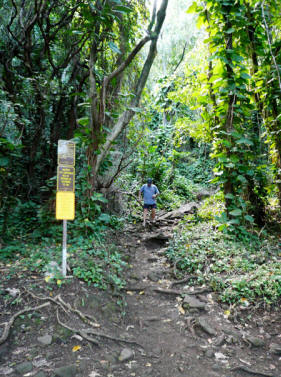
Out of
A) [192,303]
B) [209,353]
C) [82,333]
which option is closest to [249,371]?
[209,353]

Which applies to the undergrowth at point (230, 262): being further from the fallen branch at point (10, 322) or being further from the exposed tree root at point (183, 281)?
the fallen branch at point (10, 322)

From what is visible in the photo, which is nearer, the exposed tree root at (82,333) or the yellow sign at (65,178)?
the exposed tree root at (82,333)

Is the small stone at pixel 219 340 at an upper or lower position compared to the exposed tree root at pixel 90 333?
lower

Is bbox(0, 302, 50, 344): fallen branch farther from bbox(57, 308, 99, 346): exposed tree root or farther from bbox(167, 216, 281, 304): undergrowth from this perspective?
bbox(167, 216, 281, 304): undergrowth

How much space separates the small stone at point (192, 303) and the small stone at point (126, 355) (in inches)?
51.2

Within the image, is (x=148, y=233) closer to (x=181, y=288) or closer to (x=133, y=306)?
(x=181, y=288)

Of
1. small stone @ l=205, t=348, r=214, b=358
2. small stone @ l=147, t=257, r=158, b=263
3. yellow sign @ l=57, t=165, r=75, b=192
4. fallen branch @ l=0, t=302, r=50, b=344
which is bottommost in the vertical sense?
small stone @ l=205, t=348, r=214, b=358

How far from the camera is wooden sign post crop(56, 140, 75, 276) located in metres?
3.89

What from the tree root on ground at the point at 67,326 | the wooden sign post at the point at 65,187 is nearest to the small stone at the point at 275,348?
the tree root on ground at the point at 67,326

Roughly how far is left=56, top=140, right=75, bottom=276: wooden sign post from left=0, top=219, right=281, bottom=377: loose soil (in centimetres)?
76

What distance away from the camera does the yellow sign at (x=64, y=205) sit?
3.89 meters

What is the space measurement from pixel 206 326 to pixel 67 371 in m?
1.91

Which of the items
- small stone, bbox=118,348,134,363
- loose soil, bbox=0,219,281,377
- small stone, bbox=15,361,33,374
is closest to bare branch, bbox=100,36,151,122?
loose soil, bbox=0,219,281,377

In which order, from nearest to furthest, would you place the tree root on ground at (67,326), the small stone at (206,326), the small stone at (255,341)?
the tree root on ground at (67,326) → the small stone at (255,341) → the small stone at (206,326)
